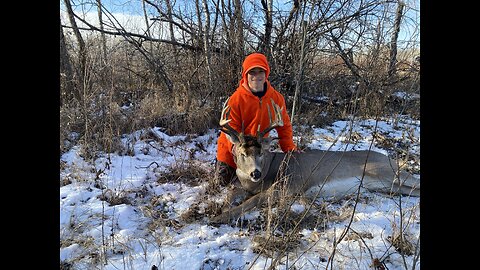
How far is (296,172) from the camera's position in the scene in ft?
14.3

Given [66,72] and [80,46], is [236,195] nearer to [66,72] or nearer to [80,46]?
[66,72]

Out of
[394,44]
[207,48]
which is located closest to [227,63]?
[207,48]

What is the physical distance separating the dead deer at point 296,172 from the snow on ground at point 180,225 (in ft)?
0.70

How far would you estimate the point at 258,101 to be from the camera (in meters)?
4.68

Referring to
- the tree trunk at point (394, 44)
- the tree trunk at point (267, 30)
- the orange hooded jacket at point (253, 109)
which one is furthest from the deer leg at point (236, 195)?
the tree trunk at point (394, 44)

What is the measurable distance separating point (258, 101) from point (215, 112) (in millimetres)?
1887

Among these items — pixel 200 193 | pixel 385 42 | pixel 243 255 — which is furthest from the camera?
pixel 385 42

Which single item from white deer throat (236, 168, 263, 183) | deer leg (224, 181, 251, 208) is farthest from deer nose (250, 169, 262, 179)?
deer leg (224, 181, 251, 208)

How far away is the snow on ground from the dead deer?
21 centimetres

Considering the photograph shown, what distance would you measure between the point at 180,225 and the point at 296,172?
69.0 inches

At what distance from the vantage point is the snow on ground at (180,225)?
2.55 m
